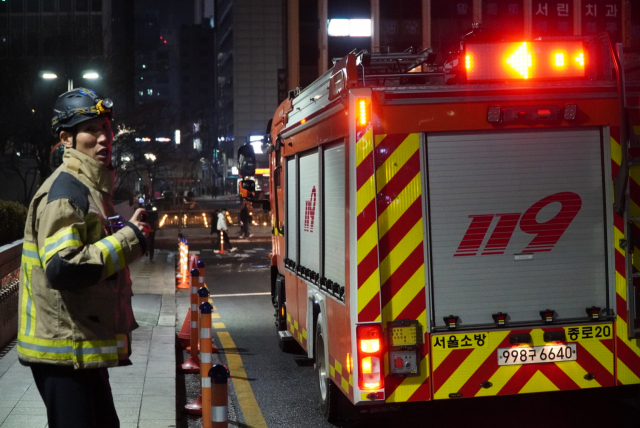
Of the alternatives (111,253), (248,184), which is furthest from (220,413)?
(248,184)

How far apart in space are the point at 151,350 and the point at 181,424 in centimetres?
304

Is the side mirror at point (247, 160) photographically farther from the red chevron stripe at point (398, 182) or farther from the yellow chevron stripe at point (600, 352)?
the yellow chevron stripe at point (600, 352)

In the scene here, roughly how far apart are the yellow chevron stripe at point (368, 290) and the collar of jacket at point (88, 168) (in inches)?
94.7

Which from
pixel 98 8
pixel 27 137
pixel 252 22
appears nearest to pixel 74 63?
pixel 27 137

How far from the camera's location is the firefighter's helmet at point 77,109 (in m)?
3.85

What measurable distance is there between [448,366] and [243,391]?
10.7 ft

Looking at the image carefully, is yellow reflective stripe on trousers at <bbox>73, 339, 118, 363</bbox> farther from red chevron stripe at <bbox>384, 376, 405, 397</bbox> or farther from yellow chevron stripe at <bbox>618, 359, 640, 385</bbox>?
yellow chevron stripe at <bbox>618, 359, 640, 385</bbox>

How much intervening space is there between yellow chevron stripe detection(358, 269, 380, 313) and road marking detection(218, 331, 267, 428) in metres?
2.02

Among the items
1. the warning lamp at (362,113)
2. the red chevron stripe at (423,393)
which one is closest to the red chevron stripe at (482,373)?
the red chevron stripe at (423,393)

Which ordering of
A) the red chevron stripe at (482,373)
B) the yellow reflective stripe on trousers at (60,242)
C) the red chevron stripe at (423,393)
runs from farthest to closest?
the red chevron stripe at (482,373)
the red chevron stripe at (423,393)
the yellow reflective stripe on trousers at (60,242)

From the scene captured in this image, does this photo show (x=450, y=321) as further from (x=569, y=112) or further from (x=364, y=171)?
(x=569, y=112)

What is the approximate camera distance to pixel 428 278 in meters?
5.95

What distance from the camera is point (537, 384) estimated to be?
6.11 metres

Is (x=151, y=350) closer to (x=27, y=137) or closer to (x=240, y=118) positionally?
(x=27, y=137)
